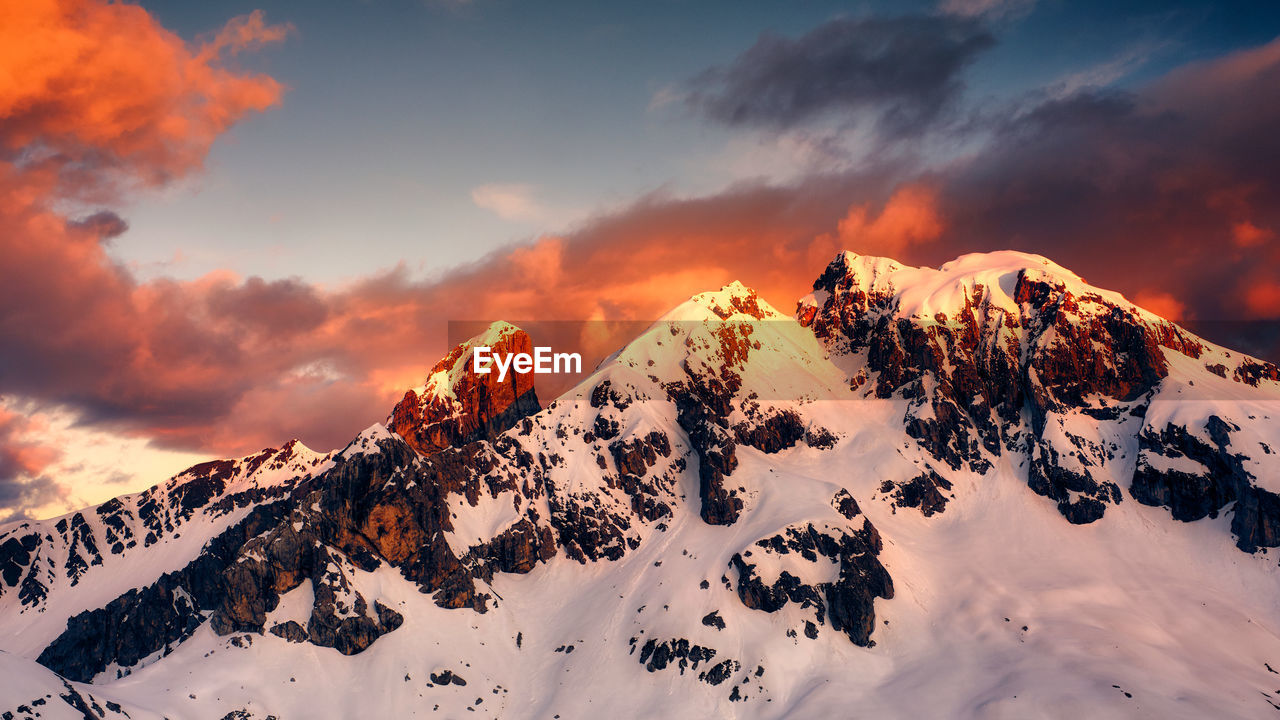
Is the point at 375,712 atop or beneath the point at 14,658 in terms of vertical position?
beneath

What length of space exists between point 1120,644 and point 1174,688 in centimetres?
1857

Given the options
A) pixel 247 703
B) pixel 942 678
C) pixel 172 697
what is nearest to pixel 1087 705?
pixel 942 678

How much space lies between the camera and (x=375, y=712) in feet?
655

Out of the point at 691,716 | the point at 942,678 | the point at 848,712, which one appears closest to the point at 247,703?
the point at 691,716

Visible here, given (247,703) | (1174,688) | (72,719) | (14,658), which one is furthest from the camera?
(247,703)

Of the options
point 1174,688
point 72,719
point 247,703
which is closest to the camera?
point 72,719

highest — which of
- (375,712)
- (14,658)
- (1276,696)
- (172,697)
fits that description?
(14,658)

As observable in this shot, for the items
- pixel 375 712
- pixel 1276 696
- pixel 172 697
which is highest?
pixel 172 697

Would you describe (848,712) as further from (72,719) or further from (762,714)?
(72,719)

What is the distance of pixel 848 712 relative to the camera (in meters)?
189

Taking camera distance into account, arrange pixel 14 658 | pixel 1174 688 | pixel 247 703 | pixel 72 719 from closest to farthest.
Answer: pixel 72 719 < pixel 14 658 < pixel 1174 688 < pixel 247 703

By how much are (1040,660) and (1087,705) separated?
68.8 ft

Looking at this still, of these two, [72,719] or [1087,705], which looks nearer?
[72,719]

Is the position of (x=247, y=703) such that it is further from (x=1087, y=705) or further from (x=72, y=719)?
(x=1087, y=705)
